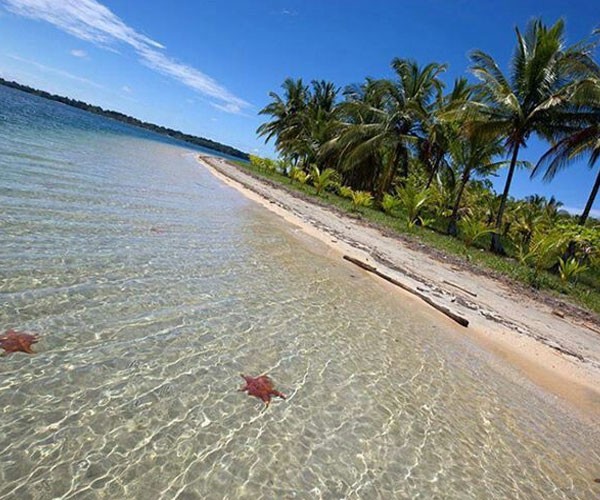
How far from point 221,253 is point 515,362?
19.0 ft

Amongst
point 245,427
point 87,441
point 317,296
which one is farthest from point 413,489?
point 317,296

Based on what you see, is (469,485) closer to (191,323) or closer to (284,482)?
(284,482)

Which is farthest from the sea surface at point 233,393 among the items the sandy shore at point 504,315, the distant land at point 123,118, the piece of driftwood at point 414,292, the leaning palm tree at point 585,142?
the distant land at point 123,118

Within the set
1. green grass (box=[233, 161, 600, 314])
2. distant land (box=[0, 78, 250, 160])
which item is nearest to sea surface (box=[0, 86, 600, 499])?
green grass (box=[233, 161, 600, 314])

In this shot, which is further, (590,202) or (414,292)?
(590,202)

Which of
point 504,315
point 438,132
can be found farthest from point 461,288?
point 438,132

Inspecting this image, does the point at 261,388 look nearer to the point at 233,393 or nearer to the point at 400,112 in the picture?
the point at 233,393

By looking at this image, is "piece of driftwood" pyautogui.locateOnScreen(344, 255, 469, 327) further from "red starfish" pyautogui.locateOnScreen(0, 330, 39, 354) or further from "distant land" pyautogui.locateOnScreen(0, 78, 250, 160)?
"distant land" pyautogui.locateOnScreen(0, 78, 250, 160)

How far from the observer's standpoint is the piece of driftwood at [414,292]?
7027 mm

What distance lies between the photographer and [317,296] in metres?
6.57

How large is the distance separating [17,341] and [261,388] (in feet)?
7.50

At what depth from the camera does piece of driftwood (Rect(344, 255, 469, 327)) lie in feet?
23.1

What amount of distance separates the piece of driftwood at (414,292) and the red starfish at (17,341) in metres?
6.64

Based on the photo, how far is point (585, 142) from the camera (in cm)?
1591
